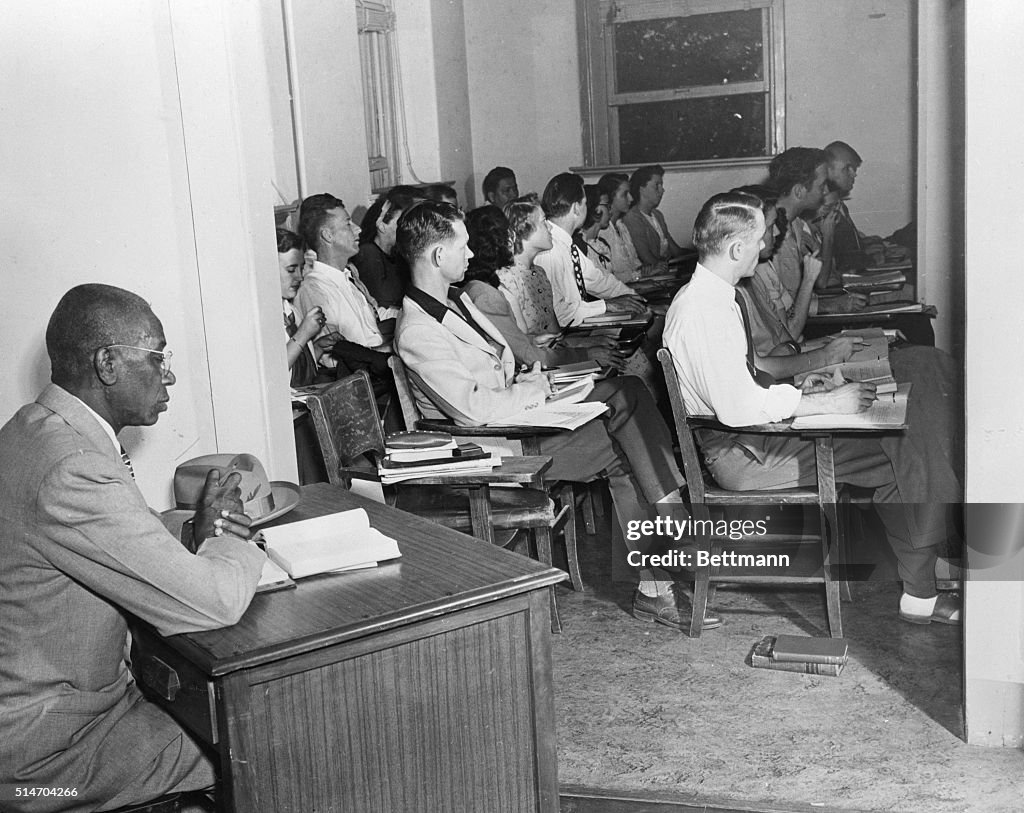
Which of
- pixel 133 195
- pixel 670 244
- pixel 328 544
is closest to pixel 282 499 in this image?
pixel 328 544

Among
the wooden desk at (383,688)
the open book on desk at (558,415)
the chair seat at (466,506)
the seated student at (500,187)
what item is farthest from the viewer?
the seated student at (500,187)

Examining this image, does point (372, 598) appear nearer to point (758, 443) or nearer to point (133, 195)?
point (133, 195)

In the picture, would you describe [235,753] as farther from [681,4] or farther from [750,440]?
[681,4]

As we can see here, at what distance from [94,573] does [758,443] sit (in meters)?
2.19

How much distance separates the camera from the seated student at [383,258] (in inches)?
245

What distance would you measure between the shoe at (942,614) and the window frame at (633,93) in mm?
7748

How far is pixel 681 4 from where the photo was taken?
433 inches

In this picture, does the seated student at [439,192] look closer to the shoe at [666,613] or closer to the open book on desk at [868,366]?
the open book on desk at [868,366]

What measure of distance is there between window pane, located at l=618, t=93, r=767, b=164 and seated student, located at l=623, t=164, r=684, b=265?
164 centimetres

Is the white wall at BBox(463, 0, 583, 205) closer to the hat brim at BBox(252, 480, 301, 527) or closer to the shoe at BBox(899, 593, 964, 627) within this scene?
the shoe at BBox(899, 593, 964, 627)

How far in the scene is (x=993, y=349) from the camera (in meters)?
2.68

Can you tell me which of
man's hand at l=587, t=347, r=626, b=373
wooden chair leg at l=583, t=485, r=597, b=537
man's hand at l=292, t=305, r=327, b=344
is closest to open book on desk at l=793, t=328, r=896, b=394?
man's hand at l=587, t=347, r=626, b=373

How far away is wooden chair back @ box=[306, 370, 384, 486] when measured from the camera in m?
3.35

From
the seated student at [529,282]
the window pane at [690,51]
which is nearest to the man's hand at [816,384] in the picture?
the seated student at [529,282]
